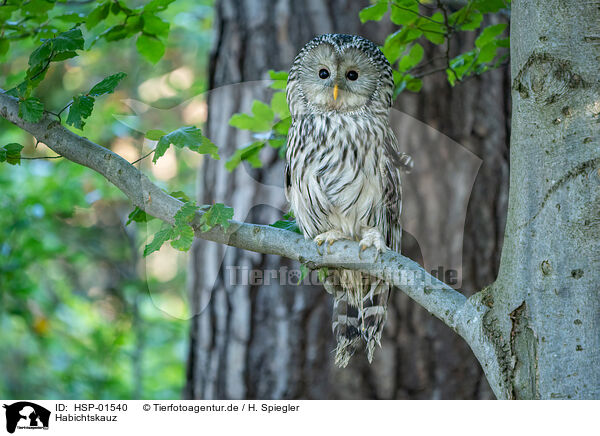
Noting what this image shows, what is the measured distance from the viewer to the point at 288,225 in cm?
213

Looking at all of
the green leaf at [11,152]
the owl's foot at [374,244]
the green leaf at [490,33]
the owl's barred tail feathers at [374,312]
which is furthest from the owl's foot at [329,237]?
the green leaf at [11,152]

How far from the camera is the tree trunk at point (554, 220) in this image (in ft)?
4.34

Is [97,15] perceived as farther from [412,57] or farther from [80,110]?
[412,57]

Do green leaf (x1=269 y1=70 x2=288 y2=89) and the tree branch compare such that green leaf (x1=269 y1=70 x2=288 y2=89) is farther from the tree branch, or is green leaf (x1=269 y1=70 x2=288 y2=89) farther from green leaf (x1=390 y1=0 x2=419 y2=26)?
the tree branch

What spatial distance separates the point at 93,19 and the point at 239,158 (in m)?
0.74

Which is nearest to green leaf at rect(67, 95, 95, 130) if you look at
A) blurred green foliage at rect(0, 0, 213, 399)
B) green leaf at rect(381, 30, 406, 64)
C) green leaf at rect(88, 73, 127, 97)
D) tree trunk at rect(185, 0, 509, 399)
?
green leaf at rect(88, 73, 127, 97)

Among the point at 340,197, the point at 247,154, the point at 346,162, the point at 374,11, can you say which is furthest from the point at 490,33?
the point at 247,154

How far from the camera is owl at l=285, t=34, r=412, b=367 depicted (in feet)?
6.77

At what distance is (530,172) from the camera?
4.64 feet

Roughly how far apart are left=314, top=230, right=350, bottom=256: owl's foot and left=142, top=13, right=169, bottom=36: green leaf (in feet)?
3.20

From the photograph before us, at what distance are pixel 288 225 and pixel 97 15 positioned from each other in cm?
102

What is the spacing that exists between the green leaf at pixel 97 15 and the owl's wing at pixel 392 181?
114cm

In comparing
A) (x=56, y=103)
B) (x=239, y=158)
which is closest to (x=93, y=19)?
(x=239, y=158)
